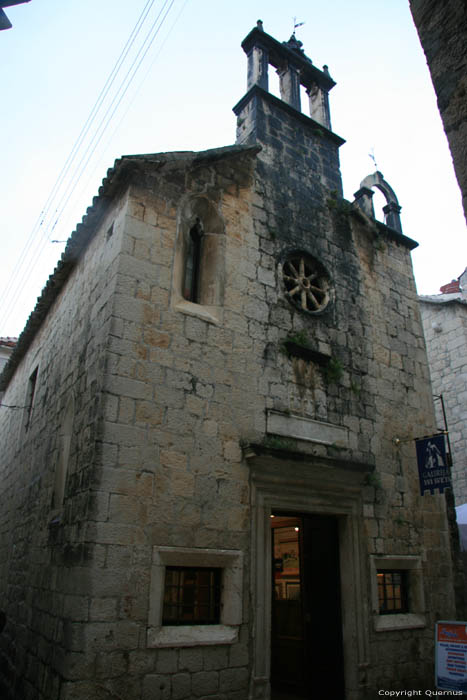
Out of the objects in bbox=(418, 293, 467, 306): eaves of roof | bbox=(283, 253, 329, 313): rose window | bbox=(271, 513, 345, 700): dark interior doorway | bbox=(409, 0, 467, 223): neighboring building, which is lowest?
bbox=(271, 513, 345, 700): dark interior doorway

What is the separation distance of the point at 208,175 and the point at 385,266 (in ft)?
12.1

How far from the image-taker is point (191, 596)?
5.08 meters

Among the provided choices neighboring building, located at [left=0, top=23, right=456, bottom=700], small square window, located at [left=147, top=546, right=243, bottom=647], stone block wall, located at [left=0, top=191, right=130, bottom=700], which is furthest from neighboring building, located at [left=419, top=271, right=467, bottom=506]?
stone block wall, located at [left=0, top=191, right=130, bottom=700]

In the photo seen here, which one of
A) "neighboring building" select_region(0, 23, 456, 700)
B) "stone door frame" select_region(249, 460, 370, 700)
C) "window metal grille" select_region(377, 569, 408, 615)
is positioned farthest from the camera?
"window metal grille" select_region(377, 569, 408, 615)

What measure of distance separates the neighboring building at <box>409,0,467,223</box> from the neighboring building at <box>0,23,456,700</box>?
3.83 m

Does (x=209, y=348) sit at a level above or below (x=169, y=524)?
above

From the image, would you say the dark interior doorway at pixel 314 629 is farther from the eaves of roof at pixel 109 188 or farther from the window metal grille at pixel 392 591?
the eaves of roof at pixel 109 188

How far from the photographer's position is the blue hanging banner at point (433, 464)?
6836 millimetres

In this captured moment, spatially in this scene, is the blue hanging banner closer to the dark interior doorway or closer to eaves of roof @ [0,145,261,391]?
the dark interior doorway

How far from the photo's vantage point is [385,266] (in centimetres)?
878

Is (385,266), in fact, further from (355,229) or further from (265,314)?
(265,314)

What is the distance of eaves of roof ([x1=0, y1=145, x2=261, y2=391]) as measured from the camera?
6.02 m

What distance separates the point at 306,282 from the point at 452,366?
675 cm

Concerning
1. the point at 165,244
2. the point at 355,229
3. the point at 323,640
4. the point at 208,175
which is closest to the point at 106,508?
the point at 165,244
